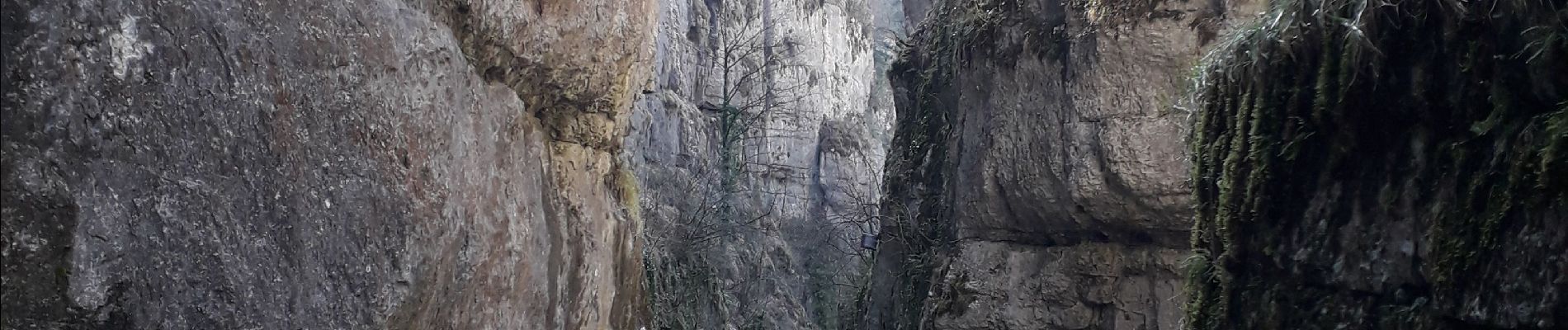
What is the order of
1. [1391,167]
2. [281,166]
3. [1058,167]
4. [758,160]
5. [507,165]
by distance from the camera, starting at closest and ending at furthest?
[281,166]
[1391,167]
[507,165]
[1058,167]
[758,160]

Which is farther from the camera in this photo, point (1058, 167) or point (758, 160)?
point (758, 160)

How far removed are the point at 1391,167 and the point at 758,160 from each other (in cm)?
2090

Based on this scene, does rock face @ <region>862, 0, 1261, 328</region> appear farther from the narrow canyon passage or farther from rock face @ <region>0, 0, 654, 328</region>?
rock face @ <region>0, 0, 654, 328</region>

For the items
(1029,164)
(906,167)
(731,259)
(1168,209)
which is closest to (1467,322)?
(1168,209)

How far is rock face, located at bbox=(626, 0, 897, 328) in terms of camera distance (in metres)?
14.6

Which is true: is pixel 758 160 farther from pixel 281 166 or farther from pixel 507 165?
pixel 281 166

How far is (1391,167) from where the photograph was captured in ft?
9.74

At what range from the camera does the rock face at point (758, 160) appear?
14.6 metres

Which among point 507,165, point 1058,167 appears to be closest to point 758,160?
point 1058,167

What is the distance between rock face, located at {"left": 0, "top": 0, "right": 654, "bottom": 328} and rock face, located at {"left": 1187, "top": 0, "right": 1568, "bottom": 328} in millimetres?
Answer: 2534

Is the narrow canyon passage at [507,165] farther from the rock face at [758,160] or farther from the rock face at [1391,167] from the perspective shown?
the rock face at [758,160]

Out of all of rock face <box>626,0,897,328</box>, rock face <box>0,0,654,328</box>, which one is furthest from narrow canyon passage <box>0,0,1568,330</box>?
rock face <box>626,0,897,328</box>

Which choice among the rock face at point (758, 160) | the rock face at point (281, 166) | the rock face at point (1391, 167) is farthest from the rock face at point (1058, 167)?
the rock face at point (281, 166)

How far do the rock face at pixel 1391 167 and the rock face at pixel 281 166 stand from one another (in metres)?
2.53
